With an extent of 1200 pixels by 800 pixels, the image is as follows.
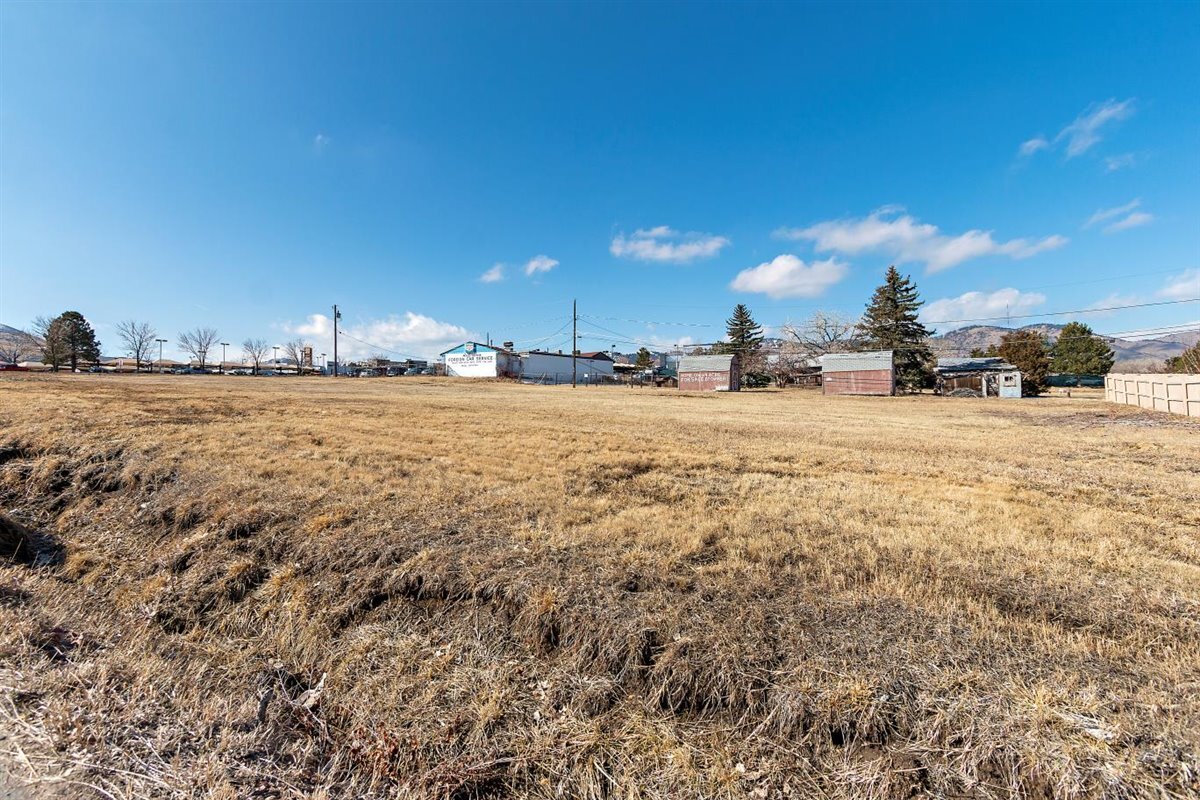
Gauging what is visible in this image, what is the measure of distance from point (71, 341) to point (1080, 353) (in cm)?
13728

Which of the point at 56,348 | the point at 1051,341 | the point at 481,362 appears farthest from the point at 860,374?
the point at 56,348

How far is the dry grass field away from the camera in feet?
7.45

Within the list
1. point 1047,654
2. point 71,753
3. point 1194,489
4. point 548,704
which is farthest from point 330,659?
point 1194,489

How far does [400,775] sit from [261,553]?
10.5 ft

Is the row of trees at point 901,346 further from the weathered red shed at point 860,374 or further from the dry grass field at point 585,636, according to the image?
the dry grass field at point 585,636

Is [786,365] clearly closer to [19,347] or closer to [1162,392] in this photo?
[1162,392]

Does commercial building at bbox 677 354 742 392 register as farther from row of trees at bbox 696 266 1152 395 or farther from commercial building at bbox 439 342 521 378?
commercial building at bbox 439 342 521 378

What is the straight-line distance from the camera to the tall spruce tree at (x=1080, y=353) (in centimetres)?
6081

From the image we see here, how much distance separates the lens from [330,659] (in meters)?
3.15

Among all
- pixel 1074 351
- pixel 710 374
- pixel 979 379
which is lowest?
pixel 979 379

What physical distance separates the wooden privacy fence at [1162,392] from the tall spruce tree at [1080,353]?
151 feet

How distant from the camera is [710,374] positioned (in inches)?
2126

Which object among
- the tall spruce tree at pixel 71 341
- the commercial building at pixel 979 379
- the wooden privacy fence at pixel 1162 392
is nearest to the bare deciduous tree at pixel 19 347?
the tall spruce tree at pixel 71 341

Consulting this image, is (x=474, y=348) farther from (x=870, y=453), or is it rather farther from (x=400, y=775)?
(x=400, y=775)
